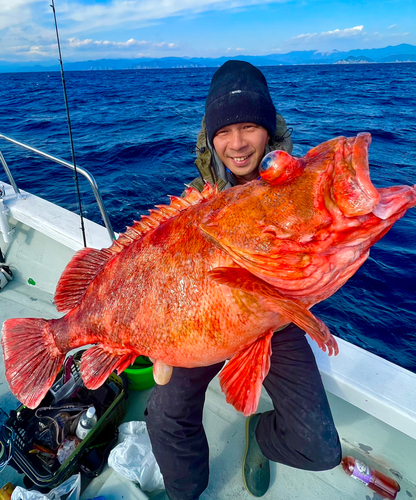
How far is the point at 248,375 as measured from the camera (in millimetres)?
1722

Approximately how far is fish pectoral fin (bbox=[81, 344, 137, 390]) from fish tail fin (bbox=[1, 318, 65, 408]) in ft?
0.91

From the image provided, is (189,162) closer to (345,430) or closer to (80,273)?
(80,273)

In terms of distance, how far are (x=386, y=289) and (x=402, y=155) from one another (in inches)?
284

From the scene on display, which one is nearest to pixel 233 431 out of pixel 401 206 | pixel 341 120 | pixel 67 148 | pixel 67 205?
pixel 401 206

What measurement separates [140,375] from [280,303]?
7.63 feet

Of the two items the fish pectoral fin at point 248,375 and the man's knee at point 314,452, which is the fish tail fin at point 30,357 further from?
the man's knee at point 314,452

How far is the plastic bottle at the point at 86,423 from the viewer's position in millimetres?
2532

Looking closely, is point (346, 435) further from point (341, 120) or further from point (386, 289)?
point (341, 120)

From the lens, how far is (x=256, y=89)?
8.70ft

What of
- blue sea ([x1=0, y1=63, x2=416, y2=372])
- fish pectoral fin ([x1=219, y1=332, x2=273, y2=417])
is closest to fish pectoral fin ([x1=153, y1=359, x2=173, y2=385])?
fish pectoral fin ([x1=219, y1=332, x2=273, y2=417])

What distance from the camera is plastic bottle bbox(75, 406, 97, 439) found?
253 centimetres

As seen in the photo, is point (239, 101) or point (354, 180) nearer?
point (354, 180)

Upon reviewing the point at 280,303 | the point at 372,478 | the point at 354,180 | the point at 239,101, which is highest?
the point at 239,101

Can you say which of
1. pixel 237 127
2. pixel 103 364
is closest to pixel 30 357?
pixel 103 364
